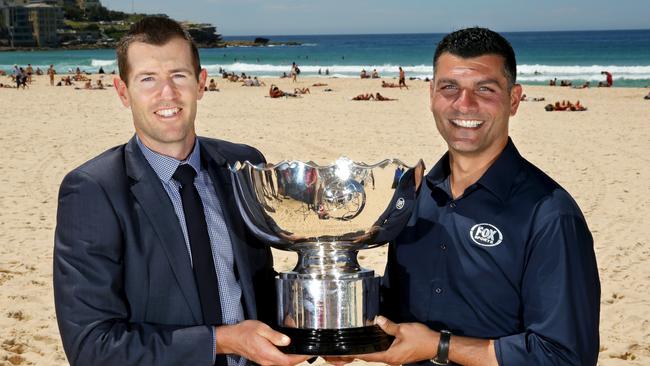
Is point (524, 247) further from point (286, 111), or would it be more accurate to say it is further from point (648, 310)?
point (286, 111)

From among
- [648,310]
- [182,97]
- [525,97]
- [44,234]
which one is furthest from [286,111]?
[182,97]

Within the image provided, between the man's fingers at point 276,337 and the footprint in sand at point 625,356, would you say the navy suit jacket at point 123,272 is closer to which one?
the man's fingers at point 276,337

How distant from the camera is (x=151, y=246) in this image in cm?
235

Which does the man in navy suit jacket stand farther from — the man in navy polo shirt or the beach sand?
the beach sand

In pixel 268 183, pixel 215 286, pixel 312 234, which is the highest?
pixel 268 183

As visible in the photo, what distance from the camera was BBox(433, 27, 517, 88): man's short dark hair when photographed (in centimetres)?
251

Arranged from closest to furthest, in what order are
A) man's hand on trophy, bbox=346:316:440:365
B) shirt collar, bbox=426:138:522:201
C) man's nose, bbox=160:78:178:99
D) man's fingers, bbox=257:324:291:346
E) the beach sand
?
1. man's fingers, bbox=257:324:291:346
2. man's hand on trophy, bbox=346:316:440:365
3. man's nose, bbox=160:78:178:99
4. shirt collar, bbox=426:138:522:201
5. the beach sand

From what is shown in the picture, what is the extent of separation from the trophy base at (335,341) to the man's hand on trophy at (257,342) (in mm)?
35

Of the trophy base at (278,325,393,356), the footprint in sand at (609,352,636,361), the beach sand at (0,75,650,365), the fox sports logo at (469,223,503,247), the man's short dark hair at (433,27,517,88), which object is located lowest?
the footprint in sand at (609,352,636,361)

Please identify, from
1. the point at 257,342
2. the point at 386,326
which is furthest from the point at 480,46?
the point at 257,342

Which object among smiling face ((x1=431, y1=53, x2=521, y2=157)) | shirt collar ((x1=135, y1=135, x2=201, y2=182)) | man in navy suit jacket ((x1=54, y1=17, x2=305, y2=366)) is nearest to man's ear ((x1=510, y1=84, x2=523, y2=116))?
smiling face ((x1=431, y1=53, x2=521, y2=157))

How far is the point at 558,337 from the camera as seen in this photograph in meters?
2.29

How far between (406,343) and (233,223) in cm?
65

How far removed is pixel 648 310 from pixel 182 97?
507 centimetres
